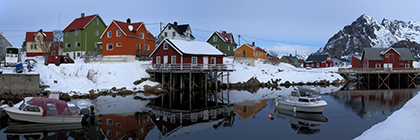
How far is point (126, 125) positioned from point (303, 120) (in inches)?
499

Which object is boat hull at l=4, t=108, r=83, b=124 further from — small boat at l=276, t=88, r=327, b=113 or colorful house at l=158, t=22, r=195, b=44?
colorful house at l=158, t=22, r=195, b=44

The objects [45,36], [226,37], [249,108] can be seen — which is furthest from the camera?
[226,37]

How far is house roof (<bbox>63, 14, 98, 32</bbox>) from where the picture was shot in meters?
52.2

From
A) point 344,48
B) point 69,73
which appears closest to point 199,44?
point 69,73

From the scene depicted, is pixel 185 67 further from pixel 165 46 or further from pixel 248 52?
pixel 248 52

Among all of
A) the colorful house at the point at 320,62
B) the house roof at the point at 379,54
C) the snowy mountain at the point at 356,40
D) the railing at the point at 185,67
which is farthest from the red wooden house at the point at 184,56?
the snowy mountain at the point at 356,40

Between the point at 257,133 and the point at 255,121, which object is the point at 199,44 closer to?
the point at 255,121

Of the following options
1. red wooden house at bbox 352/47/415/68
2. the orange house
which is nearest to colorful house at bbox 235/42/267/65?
the orange house

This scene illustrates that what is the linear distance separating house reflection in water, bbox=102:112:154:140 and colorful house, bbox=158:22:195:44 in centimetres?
4155

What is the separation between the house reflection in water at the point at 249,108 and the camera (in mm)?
22594

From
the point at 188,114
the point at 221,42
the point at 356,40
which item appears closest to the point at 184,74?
the point at 188,114

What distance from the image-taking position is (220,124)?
19219 millimetres

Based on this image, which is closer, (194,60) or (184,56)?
(184,56)

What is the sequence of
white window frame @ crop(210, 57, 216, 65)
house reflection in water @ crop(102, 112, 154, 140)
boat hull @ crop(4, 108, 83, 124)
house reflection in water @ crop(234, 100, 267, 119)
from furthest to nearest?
white window frame @ crop(210, 57, 216, 65) < house reflection in water @ crop(234, 100, 267, 119) < boat hull @ crop(4, 108, 83, 124) < house reflection in water @ crop(102, 112, 154, 140)
